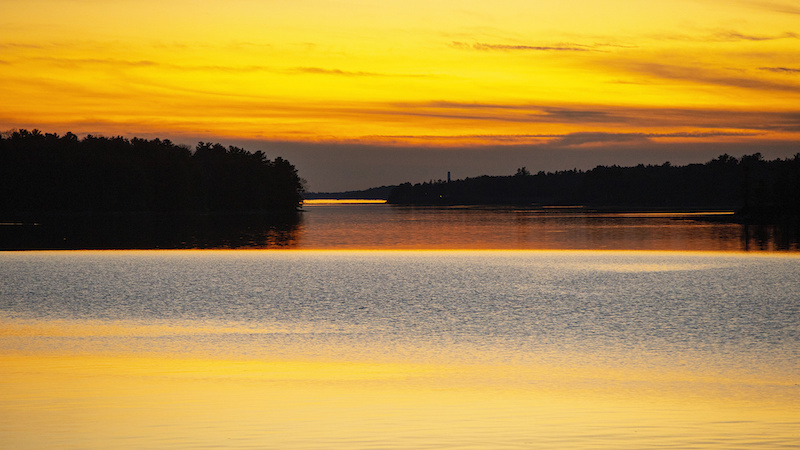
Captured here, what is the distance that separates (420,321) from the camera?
2378 cm

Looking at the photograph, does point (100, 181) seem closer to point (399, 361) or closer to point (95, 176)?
point (95, 176)

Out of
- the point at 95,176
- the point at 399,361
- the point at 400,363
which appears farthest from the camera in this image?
the point at 95,176

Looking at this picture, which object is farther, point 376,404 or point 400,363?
point 400,363

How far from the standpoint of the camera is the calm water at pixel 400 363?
10.7 meters

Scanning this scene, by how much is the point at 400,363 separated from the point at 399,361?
10.5 inches

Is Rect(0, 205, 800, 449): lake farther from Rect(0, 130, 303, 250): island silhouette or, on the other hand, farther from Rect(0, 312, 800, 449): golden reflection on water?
Rect(0, 130, 303, 250): island silhouette

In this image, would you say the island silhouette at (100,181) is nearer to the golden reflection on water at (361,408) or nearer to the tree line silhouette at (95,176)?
the tree line silhouette at (95,176)

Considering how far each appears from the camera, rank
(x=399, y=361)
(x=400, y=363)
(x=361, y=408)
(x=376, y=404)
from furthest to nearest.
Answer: (x=399, y=361)
(x=400, y=363)
(x=376, y=404)
(x=361, y=408)

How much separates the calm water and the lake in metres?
0.06

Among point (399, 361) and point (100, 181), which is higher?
point (100, 181)

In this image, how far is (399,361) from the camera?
16812 millimetres

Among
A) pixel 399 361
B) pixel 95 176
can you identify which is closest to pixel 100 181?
pixel 95 176

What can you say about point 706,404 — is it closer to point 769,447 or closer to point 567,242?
point 769,447

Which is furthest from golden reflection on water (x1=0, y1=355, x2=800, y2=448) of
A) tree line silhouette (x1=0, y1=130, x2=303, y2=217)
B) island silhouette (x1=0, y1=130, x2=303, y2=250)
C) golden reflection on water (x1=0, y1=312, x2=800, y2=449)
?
tree line silhouette (x1=0, y1=130, x2=303, y2=217)
